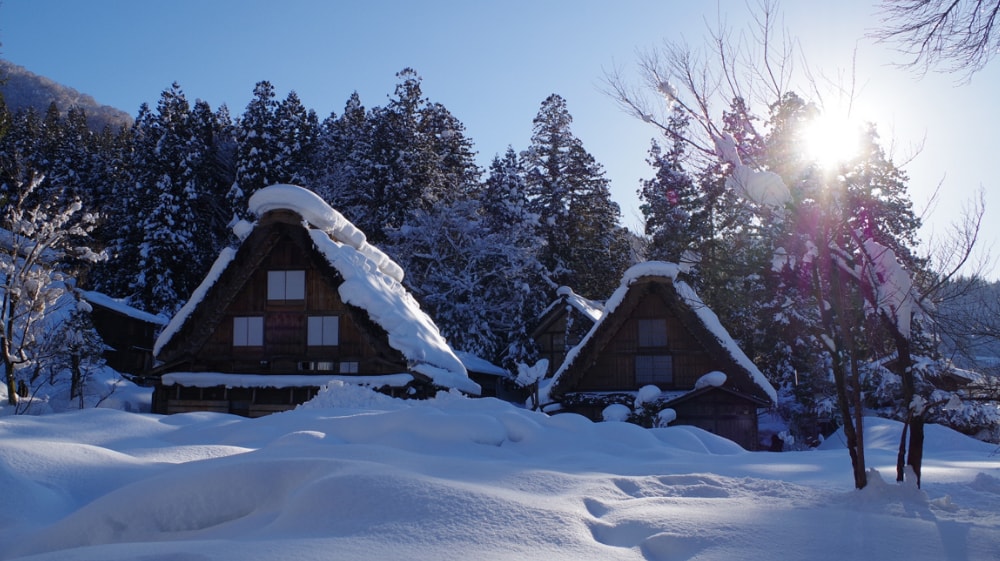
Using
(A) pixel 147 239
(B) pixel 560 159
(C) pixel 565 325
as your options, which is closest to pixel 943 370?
(C) pixel 565 325

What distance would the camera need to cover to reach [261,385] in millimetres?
20984

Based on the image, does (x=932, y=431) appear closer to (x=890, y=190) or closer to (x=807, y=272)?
(x=890, y=190)

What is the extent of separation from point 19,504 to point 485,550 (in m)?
3.97

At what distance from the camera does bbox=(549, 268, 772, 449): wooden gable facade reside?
22.1 meters

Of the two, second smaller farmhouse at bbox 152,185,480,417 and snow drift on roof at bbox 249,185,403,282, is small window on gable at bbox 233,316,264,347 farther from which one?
snow drift on roof at bbox 249,185,403,282

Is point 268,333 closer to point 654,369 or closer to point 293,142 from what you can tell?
point 654,369

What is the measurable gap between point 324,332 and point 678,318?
10.8m

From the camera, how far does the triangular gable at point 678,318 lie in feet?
71.9

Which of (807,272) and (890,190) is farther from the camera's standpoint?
(890,190)

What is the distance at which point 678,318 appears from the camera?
75.8 feet

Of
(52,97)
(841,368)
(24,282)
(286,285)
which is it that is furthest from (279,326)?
(52,97)

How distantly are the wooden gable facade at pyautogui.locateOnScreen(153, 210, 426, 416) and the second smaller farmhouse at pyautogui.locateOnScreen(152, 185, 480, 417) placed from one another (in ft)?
0.10

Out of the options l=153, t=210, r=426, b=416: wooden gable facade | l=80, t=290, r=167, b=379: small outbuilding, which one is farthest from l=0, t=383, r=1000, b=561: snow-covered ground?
l=80, t=290, r=167, b=379: small outbuilding

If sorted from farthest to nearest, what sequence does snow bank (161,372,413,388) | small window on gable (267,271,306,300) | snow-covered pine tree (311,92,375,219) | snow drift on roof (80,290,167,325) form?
1. snow-covered pine tree (311,92,375,219)
2. snow drift on roof (80,290,167,325)
3. small window on gable (267,271,306,300)
4. snow bank (161,372,413,388)
